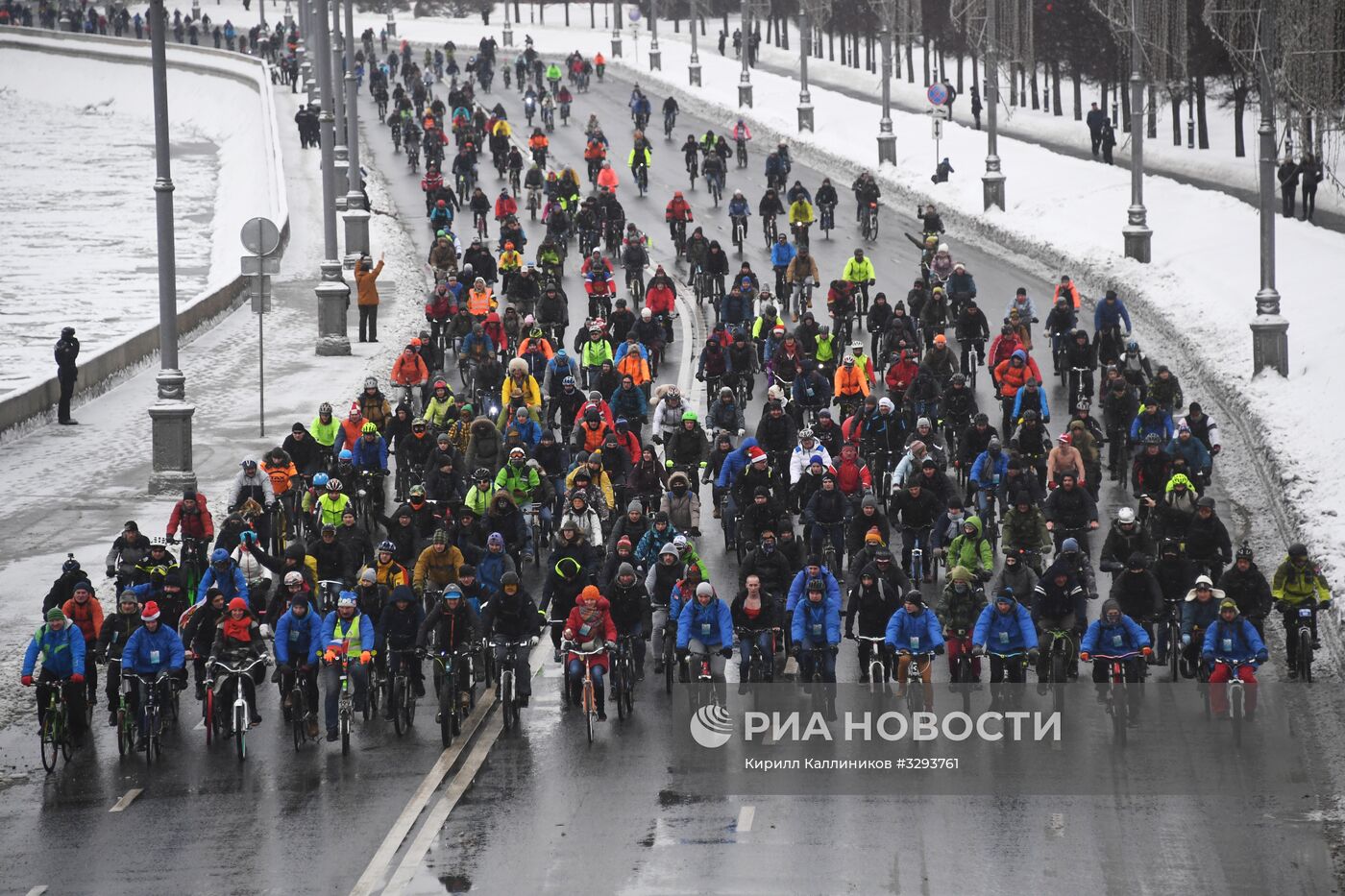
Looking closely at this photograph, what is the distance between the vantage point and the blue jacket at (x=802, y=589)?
638 inches

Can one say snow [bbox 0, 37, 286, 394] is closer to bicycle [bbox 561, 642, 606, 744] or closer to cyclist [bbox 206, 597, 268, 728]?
cyclist [bbox 206, 597, 268, 728]

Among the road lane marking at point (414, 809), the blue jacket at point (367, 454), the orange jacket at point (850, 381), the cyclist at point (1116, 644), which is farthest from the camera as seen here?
the orange jacket at point (850, 381)

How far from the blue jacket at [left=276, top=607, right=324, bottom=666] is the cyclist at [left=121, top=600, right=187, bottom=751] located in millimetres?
734

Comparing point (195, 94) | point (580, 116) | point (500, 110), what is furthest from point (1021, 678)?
point (195, 94)

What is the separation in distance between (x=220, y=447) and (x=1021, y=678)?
13992mm

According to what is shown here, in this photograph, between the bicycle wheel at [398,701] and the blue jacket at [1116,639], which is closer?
the blue jacket at [1116,639]

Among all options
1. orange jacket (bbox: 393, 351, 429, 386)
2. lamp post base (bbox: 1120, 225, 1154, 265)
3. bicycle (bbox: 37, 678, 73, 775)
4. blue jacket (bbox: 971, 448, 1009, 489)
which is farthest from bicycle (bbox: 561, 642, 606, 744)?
lamp post base (bbox: 1120, 225, 1154, 265)

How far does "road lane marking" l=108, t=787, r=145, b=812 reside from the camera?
14.5m

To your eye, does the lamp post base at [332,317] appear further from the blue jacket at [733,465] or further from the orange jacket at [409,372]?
the blue jacket at [733,465]

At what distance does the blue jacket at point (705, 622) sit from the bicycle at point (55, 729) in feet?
14.9

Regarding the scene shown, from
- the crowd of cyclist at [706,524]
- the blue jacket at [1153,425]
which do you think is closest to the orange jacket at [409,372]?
the crowd of cyclist at [706,524]

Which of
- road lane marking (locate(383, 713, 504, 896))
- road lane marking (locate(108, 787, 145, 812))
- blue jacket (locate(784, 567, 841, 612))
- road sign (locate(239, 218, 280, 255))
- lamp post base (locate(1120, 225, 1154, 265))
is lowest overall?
road lane marking (locate(108, 787, 145, 812))

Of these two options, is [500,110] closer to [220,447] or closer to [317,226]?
[317,226]

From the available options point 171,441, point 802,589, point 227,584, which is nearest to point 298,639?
point 227,584
